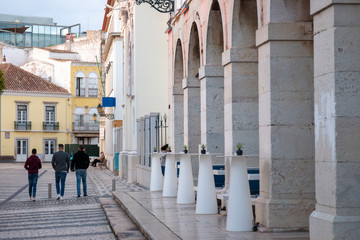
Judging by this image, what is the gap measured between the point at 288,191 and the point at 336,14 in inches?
119

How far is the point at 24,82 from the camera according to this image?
63.8 metres

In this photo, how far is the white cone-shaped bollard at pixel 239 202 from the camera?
29.3ft

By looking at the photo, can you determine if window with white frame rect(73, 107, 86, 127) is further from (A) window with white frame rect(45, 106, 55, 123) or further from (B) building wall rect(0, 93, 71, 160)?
(A) window with white frame rect(45, 106, 55, 123)

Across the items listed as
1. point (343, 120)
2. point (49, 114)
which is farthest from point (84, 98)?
point (343, 120)

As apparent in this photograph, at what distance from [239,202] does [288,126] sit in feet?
4.29

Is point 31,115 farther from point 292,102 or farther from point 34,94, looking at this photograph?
point 292,102

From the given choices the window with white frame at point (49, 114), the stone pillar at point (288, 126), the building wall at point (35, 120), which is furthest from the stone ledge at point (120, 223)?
the window with white frame at point (49, 114)

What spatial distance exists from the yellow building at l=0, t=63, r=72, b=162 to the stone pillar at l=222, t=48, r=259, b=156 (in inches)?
2108

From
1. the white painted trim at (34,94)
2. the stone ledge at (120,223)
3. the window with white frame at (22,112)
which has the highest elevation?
the white painted trim at (34,94)

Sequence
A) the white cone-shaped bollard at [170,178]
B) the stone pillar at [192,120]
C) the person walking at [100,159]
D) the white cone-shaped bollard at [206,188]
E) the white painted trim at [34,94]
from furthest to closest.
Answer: the white painted trim at [34,94], the person walking at [100,159], the stone pillar at [192,120], the white cone-shaped bollard at [170,178], the white cone-shaped bollard at [206,188]

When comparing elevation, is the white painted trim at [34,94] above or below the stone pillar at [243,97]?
above

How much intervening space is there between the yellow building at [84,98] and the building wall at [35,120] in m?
0.85

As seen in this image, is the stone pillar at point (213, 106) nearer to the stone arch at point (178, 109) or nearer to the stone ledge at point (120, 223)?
the stone ledge at point (120, 223)

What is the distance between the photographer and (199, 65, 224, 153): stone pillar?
44.8 feet
